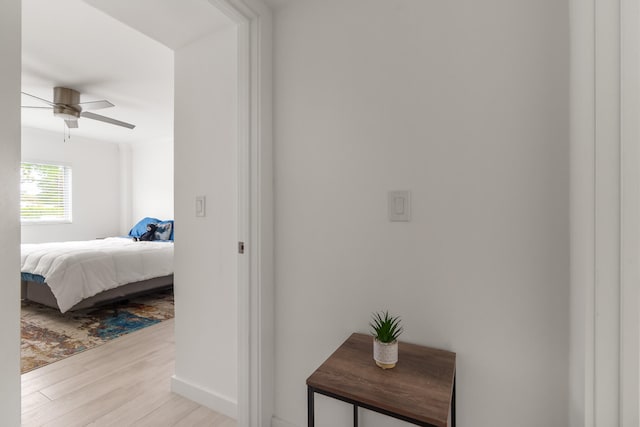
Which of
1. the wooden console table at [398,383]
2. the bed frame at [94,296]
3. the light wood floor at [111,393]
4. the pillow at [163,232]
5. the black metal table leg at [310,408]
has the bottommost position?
the light wood floor at [111,393]

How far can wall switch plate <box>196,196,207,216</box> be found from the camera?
1.81 metres

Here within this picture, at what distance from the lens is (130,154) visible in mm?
6090

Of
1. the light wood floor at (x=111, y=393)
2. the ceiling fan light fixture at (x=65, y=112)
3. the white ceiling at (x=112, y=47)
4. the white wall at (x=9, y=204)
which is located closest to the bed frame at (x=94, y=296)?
the light wood floor at (x=111, y=393)

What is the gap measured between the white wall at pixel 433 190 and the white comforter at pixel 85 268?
258cm

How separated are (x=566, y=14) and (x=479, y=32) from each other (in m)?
0.25

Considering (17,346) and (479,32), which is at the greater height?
(479,32)

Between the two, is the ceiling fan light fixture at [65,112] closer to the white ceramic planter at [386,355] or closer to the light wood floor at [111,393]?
the light wood floor at [111,393]

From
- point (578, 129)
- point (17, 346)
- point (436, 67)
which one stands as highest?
point (436, 67)

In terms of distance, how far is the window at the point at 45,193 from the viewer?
15.8 ft

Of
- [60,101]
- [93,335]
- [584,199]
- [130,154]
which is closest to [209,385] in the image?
[93,335]

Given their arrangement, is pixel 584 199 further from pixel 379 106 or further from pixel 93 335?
pixel 93 335

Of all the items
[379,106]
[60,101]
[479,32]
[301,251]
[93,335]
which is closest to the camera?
[479,32]

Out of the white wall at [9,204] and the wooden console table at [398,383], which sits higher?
the white wall at [9,204]

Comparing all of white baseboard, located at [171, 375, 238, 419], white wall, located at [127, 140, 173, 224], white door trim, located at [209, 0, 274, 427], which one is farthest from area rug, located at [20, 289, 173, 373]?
white wall, located at [127, 140, 173, 224]
